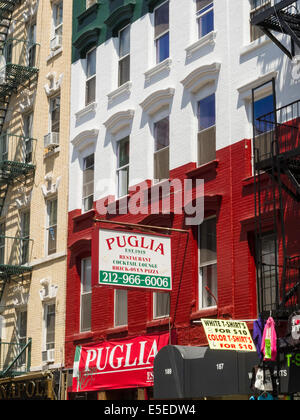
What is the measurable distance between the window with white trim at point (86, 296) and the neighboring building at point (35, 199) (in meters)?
0.98

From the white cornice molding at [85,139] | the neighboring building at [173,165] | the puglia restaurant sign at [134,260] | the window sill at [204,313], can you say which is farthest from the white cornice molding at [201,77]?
the window sill at [204,313]

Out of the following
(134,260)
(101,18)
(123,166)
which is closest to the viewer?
(134,260)

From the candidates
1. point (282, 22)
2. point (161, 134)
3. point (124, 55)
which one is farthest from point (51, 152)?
point (282, 22)

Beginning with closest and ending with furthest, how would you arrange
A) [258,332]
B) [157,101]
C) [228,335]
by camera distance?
[258,332] → [228,335] → [157,101]

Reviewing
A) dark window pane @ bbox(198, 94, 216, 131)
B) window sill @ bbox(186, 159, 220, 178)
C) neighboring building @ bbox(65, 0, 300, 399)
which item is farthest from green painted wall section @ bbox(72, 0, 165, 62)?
window sill @ bbox(186, 159, 220, 178)

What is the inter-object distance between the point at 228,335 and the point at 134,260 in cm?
320

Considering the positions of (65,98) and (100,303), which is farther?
(65,98)

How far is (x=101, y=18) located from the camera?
2517cm

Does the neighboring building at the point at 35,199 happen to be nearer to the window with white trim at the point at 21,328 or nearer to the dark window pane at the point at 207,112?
the window with white trim at the point at 21,328

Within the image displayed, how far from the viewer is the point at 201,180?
63.8ft

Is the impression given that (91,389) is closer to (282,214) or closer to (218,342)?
(218,342)

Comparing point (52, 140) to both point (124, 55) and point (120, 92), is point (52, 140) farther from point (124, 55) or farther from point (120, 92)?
point (124, 55)
